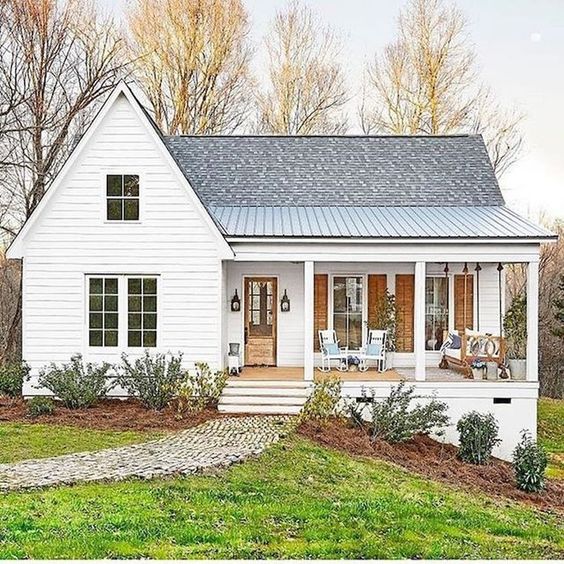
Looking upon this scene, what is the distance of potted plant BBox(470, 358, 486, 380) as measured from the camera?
44.2 feet

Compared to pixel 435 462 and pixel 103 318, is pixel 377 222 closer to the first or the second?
pixel 435 462

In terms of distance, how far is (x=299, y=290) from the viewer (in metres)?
15.3

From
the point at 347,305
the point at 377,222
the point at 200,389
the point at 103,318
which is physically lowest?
the point at 200,389

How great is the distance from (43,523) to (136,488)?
139 centimetres

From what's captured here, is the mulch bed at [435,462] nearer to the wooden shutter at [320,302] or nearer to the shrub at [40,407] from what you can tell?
the wooden shutter at [320,302]

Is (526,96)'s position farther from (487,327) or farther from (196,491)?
(196,491)

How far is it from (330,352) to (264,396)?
205 centimetres

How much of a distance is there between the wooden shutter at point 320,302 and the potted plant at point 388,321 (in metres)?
1.05

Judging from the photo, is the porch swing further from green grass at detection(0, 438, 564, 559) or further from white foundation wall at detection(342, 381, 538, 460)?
green grass at detection(0, 438, 564, 559)

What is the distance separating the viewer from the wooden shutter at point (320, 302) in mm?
15367

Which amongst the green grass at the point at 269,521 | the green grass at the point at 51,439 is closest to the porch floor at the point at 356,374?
the green grass at the point at 51,439

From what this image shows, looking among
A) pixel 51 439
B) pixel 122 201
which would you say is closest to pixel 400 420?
pixel 51 439

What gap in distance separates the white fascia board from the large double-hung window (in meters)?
1.37

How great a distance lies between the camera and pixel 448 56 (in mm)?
19953
